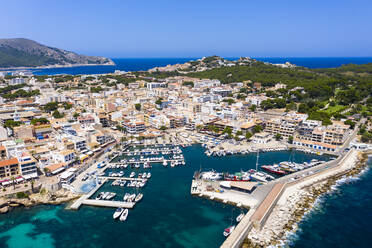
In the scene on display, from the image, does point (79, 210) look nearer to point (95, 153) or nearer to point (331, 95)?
point (95, 153)

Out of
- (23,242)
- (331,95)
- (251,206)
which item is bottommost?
(23,242)

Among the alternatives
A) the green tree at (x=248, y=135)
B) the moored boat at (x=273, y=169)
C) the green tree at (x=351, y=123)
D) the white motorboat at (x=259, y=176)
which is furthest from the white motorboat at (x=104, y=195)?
the green tree at (x=351, y=123)

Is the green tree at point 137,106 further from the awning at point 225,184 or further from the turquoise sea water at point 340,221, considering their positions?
the turquoise sea water at point 340,221

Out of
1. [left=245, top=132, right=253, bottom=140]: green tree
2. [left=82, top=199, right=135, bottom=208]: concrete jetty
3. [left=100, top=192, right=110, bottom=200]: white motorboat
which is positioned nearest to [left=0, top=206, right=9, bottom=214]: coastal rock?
[left=82, top=199, right=135, bottom=208]: concrete jetty

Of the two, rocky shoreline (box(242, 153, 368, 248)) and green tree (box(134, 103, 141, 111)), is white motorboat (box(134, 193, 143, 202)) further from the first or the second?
green tree (box(134, 103, 141, 111))

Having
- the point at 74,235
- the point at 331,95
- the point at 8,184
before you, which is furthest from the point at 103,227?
the point at 331,95

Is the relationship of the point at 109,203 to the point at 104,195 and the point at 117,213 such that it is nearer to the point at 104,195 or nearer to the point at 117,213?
the point at 104,195

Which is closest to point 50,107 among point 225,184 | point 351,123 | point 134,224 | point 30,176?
point 30,176
